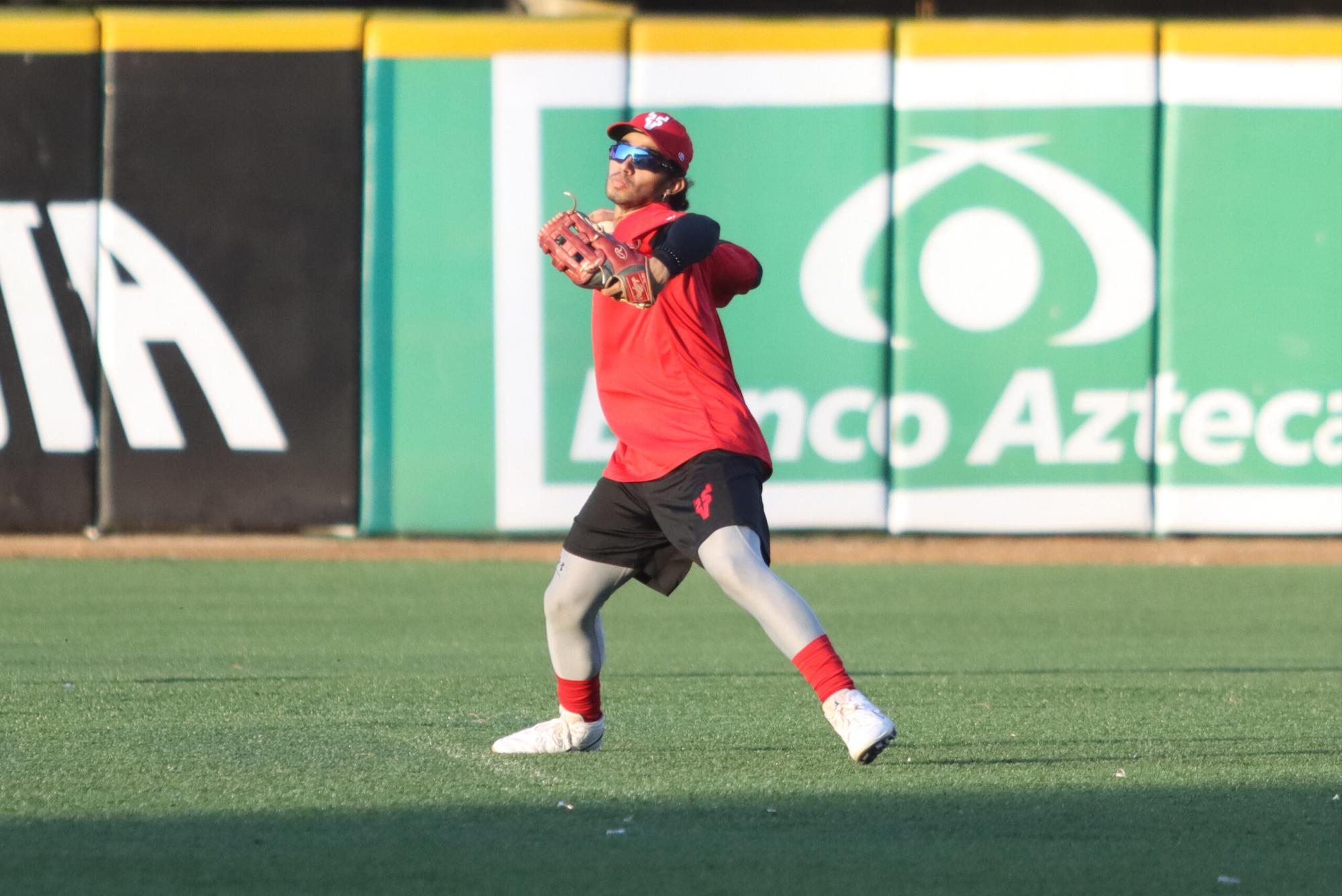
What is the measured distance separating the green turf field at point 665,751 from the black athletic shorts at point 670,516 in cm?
56

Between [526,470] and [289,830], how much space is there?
23.0ft

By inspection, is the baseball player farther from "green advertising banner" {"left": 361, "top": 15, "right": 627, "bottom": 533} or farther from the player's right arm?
"green advertising banner" {"left": 361, "top": 15, "right": 627, "bottom": 533}

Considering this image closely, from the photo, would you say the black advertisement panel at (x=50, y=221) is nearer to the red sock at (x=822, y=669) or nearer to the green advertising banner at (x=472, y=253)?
the green advertising banner at (x=472, y=253)

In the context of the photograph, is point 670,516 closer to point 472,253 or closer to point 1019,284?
point 472,253

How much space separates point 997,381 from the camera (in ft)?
37.1

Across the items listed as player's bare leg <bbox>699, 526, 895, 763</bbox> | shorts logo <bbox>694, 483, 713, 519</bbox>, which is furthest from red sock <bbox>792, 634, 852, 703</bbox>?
shorts logo <bbox>694, 483, 713, 519</bbox>

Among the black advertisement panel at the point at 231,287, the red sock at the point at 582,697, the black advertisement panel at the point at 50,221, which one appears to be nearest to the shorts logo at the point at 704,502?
the red sock at the point at 582,697

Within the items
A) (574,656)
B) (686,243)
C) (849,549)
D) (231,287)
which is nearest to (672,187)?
(686,243)

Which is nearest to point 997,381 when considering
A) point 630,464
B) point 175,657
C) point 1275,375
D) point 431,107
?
point 1275,375

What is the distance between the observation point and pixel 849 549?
11.4 meters

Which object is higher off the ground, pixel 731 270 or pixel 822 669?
pixel 731 270

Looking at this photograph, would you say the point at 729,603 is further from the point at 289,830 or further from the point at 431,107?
the point at 289,830

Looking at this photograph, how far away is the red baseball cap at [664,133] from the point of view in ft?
16.6

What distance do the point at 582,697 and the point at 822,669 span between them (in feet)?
2.56
